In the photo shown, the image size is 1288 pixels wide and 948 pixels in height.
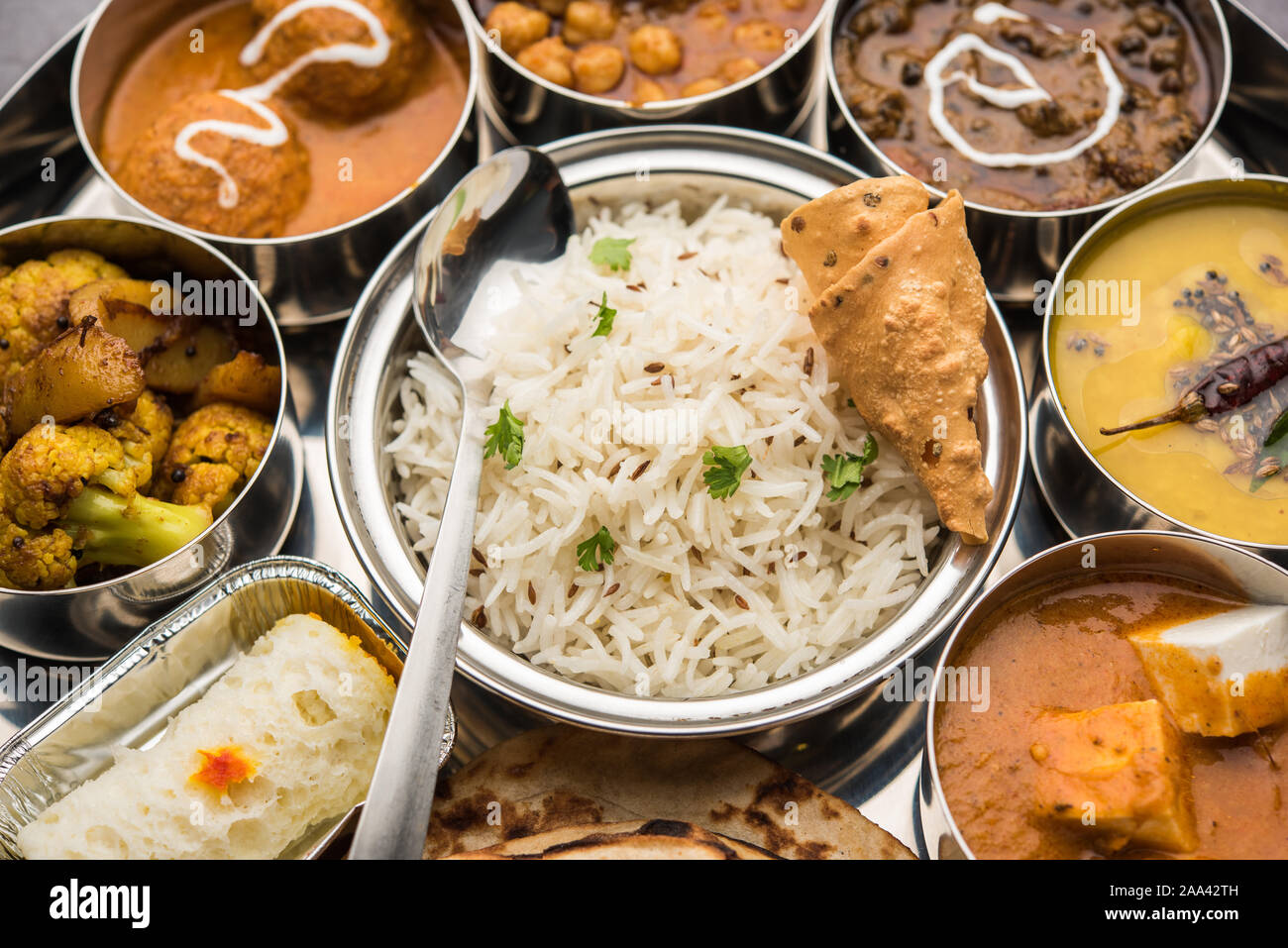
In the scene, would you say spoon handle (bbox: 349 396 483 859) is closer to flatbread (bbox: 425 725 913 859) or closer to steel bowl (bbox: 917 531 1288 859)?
flatbread (bbox: 425 725 913 859)

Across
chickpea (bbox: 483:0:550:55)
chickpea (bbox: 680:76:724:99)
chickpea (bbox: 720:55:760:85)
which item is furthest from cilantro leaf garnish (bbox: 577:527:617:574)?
chickpea (bbox: 483:0:550:55)

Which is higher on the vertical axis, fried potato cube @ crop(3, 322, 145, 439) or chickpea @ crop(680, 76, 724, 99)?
chickpea @ crop(680, 76, 724, 99)

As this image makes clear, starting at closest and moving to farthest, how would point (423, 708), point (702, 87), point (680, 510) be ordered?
point (423, 708) < point (680, 510) < point (702, 87)

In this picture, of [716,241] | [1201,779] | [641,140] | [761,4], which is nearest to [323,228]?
[641,140]

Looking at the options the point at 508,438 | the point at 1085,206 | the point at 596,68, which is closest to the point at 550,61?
the point at 596,68

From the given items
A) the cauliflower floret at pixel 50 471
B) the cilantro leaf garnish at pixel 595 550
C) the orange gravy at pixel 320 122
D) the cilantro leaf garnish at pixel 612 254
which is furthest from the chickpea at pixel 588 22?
the cauliflower floret at pixel 50 471

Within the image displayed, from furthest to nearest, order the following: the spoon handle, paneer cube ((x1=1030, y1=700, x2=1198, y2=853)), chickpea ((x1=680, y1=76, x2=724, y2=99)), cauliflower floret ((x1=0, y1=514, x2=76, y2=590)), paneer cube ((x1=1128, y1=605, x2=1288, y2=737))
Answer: chickpea ((x1=680, y1=76, x2=724, y2=99)), cauliflower floret ((x1=0, y1=514, x2=76, y2=590)), paneer cube ((x1=1128, y1=605, x2=1288, y2=737)), paneer cube ((x1=1030, y1=700, x2=1198, y2=853)), the spoon handle

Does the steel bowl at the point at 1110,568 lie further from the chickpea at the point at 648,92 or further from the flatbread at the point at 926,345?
the chickpea at the point at 648,92

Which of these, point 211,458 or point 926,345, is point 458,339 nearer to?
point 211,458

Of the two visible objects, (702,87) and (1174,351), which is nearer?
(1174,351)
